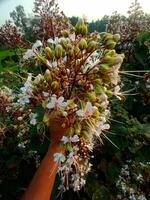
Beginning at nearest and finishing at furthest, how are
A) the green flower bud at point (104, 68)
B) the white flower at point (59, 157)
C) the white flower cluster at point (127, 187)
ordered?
1. the green flower bud at point (104, 68)
2. the white flower at point (59, 157)
3. the white flower cluster at point (127, 187)

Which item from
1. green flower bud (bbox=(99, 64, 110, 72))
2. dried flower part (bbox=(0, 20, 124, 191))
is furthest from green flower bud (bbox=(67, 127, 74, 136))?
green flower bud (bbox=(99, 64, 110, 72))

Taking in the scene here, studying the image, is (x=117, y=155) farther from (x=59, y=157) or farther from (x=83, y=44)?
(x=83, y=44)

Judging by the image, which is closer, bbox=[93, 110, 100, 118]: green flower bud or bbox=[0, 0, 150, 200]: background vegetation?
bbox=[93, 110, 100, 118]: green flower bud

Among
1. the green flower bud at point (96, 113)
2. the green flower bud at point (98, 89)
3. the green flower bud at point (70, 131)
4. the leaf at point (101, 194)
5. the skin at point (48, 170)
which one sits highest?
the green flower bud at point (98, 89)

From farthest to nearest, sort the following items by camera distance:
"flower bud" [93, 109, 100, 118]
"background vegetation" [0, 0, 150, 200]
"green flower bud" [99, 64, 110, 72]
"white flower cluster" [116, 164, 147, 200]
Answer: "white flower cluster" [116, 164, 147, 200]
"background vegetation" [0, 0, 150, 200]
"flower bud" [93, 109, 100, 118]
"green flower bud" [99, 64, 110, 72]

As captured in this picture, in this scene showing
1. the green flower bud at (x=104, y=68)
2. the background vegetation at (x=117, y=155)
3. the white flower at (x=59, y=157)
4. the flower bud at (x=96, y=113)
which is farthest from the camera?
the background vegetation at (x=117, y=155)

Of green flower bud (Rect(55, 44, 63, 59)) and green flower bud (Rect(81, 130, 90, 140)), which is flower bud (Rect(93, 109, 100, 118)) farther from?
green flower bud (Rect(55, 44, 63, 59))

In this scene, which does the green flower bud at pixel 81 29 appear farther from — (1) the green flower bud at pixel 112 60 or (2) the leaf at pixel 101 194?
(2) the leaf at pixel 101 194

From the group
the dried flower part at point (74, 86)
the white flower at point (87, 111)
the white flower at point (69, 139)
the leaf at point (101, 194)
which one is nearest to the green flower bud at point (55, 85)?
the dried flower part at point (74, 86)

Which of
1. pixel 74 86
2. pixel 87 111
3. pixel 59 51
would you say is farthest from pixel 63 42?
pixel 87 111

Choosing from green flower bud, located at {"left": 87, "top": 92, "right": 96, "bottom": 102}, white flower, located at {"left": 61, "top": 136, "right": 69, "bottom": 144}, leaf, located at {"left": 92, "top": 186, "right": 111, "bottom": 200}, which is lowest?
leaf, located at {"left": 92, "top": 186, "right": 111, "bottom": 200}
